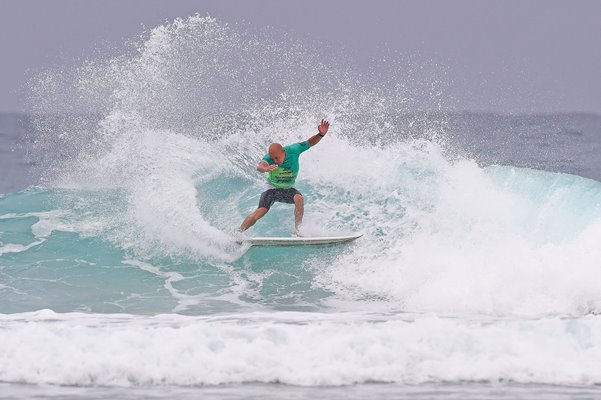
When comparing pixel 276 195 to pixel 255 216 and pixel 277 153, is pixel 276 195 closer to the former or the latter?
pixel 255 216

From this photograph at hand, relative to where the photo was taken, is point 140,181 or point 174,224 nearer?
point 174,224

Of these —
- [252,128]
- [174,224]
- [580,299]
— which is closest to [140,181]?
[174,224]

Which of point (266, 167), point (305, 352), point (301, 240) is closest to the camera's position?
point (305, 352)

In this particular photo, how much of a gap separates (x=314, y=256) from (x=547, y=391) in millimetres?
5055

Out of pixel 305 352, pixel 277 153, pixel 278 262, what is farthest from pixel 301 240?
pixel 305 352

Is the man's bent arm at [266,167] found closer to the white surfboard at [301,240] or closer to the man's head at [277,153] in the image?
the man's head at [277,153]

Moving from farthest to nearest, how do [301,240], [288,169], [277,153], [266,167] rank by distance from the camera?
[301,240] < [288,169] < [277,153] < [266,167]

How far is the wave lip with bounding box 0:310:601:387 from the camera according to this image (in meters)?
7.54

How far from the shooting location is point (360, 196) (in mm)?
13430

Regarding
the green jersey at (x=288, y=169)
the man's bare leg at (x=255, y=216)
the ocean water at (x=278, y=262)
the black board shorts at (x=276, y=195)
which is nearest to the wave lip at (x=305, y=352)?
the ocean water at (x=278, y=262)

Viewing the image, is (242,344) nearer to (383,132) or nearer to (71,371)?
(71,371)

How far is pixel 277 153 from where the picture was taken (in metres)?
11.1

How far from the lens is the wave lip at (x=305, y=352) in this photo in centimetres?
754

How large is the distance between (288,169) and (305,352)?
396 cm
